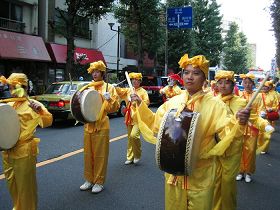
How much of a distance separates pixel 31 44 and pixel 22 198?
687 inches

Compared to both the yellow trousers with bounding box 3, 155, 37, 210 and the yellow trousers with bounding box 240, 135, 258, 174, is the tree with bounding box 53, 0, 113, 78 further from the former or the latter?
the yellow trousers with bounding box 3, 155, 37, 210

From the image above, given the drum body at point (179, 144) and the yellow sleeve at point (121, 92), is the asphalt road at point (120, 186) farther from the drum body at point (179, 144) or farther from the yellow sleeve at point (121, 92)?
the drum body at point (179, 144)

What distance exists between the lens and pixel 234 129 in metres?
3.09

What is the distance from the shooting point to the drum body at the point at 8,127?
3.97 m

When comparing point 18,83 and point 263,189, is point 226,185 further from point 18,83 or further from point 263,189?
point 18,83

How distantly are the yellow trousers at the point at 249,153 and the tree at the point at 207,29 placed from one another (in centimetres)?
3939

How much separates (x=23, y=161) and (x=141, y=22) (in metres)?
23.9

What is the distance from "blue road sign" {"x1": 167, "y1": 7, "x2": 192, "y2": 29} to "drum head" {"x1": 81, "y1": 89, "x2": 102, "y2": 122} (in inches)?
875

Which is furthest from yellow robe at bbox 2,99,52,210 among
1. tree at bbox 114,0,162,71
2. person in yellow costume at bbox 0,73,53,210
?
tree at bbox 114,0,162,71

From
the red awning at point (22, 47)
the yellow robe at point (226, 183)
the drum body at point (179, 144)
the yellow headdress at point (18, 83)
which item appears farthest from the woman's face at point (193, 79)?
the red awning at point (22, 47)

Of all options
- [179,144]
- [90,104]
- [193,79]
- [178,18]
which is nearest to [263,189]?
[90,104]

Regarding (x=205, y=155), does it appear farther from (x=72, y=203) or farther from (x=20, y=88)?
(x=72, y=203)

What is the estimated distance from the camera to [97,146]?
5746 millimetres

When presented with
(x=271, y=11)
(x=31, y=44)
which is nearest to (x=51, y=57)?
(x=31, y=44)
